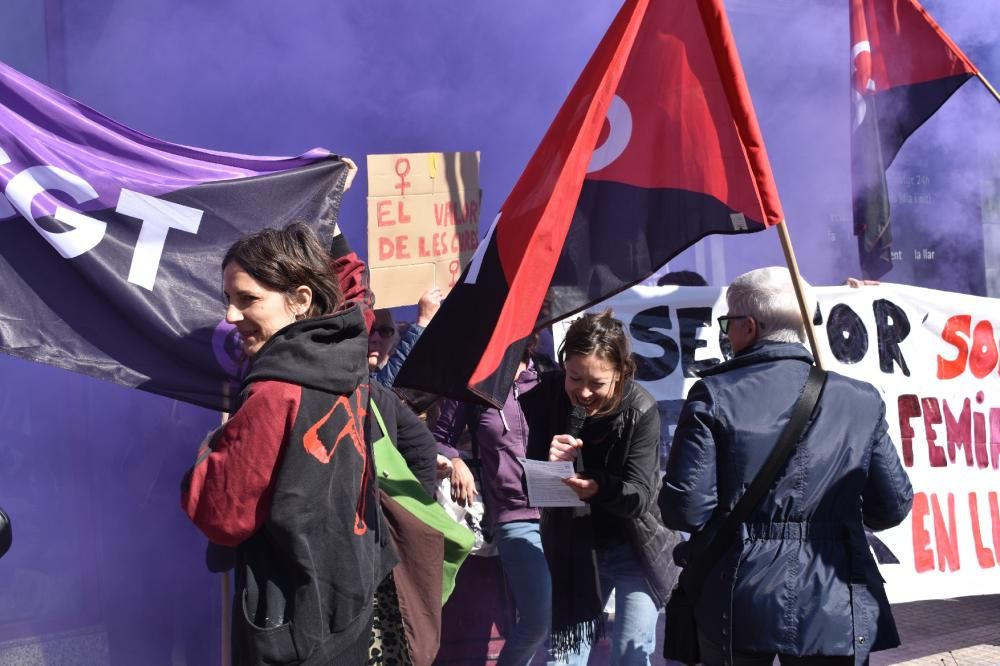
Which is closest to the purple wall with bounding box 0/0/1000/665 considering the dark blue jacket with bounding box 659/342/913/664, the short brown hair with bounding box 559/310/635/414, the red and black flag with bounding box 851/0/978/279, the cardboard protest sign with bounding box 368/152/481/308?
the cardboard protest sign with bounding box 368/152/481/308

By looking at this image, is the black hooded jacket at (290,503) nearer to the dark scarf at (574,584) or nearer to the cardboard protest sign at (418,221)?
the dark scarf at (574,584)

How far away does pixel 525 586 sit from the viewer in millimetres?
3969

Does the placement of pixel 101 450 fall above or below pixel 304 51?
below

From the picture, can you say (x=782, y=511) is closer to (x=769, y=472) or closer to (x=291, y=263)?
(x=769, y=472)

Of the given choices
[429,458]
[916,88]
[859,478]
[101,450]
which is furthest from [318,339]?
[916,88]

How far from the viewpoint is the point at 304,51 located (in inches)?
213

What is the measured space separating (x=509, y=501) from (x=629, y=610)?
712 mm

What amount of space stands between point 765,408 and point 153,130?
343cm

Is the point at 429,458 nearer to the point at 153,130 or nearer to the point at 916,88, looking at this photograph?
the point at 153,130

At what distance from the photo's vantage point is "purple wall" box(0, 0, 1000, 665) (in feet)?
15.1

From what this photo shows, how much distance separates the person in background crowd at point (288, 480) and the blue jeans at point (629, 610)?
152cm

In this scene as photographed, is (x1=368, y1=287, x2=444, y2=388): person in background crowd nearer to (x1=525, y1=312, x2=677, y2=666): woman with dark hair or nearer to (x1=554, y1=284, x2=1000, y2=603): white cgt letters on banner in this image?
(x1=554, y1=284, x2=1000, y2=603): white cgt letters on banner

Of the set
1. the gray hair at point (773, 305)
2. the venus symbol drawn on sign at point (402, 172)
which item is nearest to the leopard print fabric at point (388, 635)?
the gray hair at point (773, 305)

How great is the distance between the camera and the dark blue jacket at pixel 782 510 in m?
2.57
